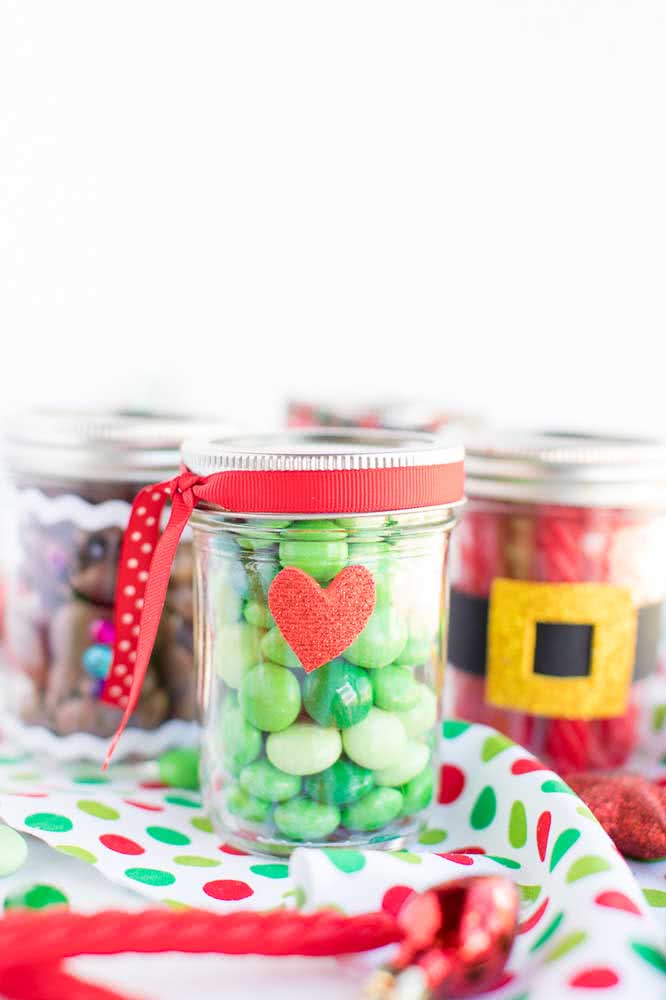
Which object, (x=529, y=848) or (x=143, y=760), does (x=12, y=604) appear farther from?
(x=529, y=848)

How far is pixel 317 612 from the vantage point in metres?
0.58

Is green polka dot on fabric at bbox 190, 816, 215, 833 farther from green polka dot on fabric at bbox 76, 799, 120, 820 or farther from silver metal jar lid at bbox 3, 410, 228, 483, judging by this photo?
silver metal jar lid at bbox 3, 410, 228, 483

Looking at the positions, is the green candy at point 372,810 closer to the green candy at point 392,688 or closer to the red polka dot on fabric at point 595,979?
the green candy at point 392,688

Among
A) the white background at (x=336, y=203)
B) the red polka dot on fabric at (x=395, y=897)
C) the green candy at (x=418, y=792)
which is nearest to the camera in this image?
the red polka dot on fabric at (x=395, y=897)

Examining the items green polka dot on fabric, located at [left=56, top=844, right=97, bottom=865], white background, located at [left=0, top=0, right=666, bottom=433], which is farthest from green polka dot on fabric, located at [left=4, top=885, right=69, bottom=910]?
white background, located at [left=0, top=0, right=666, bottom=433]

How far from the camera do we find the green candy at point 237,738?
0.60 meters

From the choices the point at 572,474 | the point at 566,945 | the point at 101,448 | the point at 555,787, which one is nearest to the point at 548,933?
the point at 566,945

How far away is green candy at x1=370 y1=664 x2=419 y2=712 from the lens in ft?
1.96

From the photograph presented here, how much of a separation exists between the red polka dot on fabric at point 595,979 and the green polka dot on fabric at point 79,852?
298 mm

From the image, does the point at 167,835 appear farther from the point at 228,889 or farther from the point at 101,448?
the point at 101,448

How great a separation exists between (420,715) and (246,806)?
0.41ft

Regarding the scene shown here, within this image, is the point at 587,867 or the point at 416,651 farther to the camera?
the point at 416,651

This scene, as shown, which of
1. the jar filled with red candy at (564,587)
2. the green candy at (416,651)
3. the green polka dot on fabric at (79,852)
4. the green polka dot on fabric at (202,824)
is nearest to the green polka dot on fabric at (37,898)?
the green polka dot on fabric at (79,852)

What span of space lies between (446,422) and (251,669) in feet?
1.41
